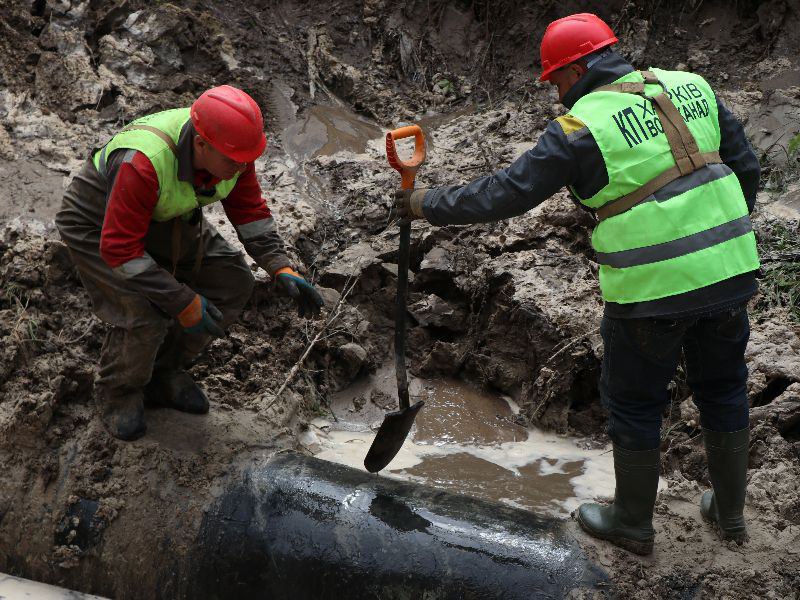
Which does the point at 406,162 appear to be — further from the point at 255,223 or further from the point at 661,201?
the point at 661,201

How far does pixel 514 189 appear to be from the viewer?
2.38m

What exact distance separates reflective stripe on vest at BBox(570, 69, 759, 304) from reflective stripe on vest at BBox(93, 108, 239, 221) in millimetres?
1436

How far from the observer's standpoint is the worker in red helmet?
271 cm

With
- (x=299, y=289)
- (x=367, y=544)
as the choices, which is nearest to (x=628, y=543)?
(x=367, y=544)

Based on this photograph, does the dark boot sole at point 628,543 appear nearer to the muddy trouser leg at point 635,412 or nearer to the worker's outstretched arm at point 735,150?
the muddy trouser leg at point 635,412

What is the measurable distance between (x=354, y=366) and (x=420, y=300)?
0.57 m

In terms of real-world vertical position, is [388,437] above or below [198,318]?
below

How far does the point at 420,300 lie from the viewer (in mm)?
4438

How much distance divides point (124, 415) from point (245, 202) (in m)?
1.01

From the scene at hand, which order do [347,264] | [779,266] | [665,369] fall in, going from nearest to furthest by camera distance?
[665,369] < [779,266] < [347,264]

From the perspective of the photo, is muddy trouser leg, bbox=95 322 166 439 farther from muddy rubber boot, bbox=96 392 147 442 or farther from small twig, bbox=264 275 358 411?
small twig, bbox=264 275 358 411

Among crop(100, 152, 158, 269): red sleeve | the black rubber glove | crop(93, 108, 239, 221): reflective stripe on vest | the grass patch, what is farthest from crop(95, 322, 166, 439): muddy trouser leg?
the grass patch

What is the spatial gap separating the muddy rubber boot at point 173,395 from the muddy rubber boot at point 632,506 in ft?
5.57

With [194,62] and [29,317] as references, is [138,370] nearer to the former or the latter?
[29,317]
